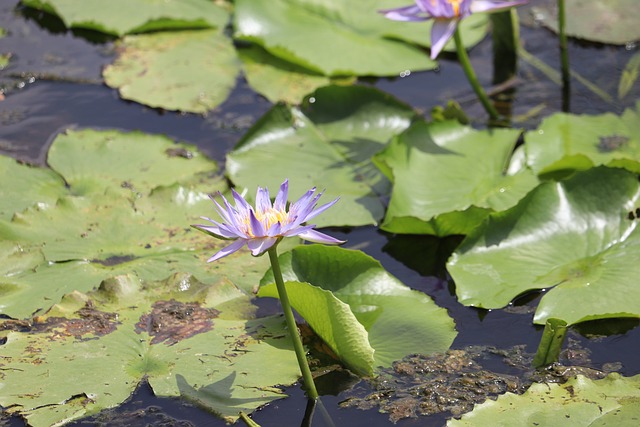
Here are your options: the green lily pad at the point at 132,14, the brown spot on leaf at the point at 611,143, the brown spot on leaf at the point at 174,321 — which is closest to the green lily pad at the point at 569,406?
the brown spot on leaf at the point at 174,321

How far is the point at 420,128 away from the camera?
369 centimetres

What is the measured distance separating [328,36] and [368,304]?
2068mm

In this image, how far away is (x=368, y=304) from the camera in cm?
292

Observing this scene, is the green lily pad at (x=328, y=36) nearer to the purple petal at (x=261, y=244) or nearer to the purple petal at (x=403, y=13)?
the purple petal at (x=403, y=13)

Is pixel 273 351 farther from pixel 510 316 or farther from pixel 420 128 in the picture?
pixel 420 128

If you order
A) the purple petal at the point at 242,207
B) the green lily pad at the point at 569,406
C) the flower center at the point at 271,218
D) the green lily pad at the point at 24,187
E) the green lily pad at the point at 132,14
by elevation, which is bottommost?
the green lily pad at the point at 24,187

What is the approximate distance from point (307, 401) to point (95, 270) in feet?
3.00

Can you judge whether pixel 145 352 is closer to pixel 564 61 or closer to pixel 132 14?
pixel 132 14

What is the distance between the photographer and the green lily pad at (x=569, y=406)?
238 centimetres

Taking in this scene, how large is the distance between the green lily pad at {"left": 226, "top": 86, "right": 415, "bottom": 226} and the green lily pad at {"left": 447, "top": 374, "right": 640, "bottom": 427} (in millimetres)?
1148

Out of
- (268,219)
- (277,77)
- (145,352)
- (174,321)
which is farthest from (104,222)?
(277,77)

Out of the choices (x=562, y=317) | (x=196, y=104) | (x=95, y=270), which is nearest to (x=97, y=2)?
(x=196, y=104)

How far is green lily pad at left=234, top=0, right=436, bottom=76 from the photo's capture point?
4.48 metres

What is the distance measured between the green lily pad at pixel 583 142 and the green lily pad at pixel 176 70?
5.05ft
